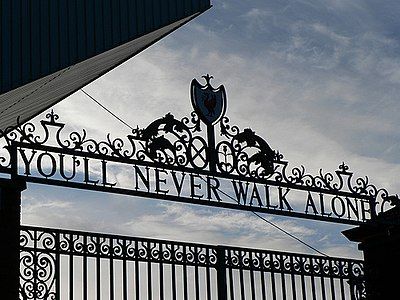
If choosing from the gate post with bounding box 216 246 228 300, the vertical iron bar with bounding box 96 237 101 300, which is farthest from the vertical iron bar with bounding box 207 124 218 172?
the vertical iron bar with bounding box 96 237 101 300

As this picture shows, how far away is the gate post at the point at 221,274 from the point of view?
39.1 ft

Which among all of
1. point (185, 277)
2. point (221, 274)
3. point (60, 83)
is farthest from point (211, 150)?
point (60, 83)

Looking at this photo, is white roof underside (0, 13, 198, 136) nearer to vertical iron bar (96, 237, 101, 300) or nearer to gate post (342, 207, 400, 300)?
vertical iron bar (96, 237, 101, 300)

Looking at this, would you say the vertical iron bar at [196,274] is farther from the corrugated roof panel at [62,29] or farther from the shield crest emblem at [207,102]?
the corrugated roof panel at [62,29]

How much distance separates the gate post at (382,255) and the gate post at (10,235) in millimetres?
4999

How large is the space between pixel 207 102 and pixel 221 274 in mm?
2127

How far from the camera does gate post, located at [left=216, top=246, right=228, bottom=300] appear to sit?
1191 cm

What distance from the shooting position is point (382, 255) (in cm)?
1366

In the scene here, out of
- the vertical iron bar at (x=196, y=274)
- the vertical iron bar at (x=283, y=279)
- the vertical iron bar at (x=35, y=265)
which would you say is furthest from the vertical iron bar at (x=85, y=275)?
the vertical iron bar at (x=283, y=279)

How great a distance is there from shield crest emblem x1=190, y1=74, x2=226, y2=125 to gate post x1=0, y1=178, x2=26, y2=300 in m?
2.68

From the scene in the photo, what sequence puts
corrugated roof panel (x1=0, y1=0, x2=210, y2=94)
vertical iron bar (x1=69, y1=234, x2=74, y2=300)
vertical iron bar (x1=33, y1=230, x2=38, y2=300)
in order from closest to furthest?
vertical iron bar (x1=33, y1=230, x2=38, y2=300), vertical iron bar (x1=69, y1=234, x2=74, y2=300), corrugated roof panel (x1=0, y1=0, x2=210, y2=94)

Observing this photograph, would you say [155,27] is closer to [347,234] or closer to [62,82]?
[62,82]

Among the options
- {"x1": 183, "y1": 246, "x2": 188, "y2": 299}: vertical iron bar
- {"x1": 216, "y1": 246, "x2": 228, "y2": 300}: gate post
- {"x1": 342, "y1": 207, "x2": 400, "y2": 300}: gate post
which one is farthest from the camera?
{"x1": 342, "y1": 207, "x2": 400, "y2": 300}: gate post

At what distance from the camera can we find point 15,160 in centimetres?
1091
